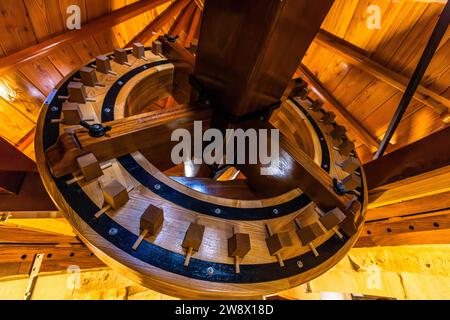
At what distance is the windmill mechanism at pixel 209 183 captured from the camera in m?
0.70

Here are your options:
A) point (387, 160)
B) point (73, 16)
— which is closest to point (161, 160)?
point (387, 160)

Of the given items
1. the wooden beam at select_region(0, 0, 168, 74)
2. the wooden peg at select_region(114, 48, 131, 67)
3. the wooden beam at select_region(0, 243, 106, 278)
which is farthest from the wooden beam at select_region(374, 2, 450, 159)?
the wooden beam at select_region(0, 0, 168, 74)

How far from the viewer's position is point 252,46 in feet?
2.72

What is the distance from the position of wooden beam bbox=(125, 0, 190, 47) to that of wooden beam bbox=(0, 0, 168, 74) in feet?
1.28

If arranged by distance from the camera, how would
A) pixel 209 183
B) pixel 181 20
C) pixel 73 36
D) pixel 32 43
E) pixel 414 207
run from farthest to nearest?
pixel 181 20
pixel 73 36
pixel 32 43
pixel 414 207
pixel 209 183

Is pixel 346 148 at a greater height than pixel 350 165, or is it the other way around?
pixel 346 148

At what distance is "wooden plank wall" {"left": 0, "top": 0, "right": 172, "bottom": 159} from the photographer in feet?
6.20

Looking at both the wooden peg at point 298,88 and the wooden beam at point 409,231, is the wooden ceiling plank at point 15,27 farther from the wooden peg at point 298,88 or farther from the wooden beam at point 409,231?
the wooden beam at point 409,231

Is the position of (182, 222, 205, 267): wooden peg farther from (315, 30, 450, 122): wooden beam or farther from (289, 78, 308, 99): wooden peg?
(315, 30, 450, 122): wooden beam

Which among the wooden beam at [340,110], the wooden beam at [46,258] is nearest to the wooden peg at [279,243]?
the wooden beam at [46,258]

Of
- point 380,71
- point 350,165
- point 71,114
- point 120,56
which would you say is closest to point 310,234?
point 350,165

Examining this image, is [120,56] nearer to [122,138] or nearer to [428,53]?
[122,138]

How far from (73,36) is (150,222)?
7.98 feet

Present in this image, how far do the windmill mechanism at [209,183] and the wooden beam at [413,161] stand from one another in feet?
0.37
